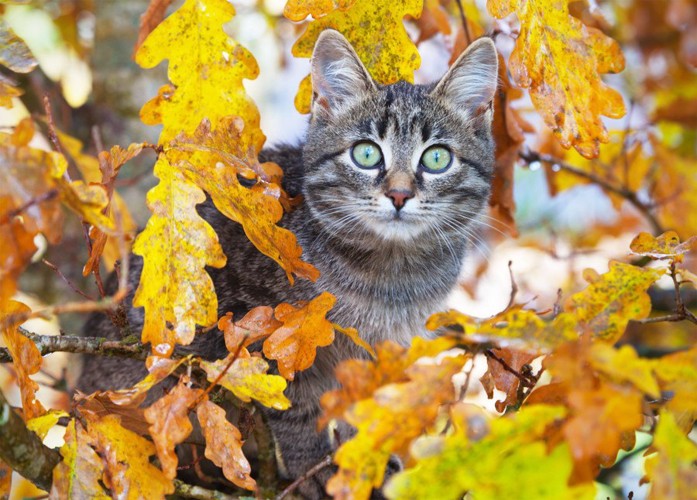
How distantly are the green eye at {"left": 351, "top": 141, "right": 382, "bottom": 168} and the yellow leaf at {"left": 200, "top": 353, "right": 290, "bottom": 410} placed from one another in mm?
1240

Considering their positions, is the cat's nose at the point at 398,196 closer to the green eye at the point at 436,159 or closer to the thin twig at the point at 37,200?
the green eye at the point at 436,159

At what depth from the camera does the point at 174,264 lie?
6.77ft

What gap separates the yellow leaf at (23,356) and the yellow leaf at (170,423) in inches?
15.2

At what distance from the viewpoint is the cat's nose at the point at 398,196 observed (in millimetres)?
2852

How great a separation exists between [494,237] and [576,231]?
1841mm

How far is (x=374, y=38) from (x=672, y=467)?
192cm

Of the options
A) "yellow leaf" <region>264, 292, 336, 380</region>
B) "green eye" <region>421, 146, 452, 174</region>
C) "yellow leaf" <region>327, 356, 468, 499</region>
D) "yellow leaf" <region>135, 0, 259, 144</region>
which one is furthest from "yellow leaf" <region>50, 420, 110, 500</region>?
"green eye" <region>421, 146, 452, 174</region>

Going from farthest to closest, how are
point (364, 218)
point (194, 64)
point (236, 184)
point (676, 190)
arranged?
point (676, 190), point (364, 218), point (194, 64), point (236, 184)

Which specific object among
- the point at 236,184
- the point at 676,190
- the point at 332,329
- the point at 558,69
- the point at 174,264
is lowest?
the point at 676,190

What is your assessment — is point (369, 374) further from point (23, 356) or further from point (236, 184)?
point (23, 356)

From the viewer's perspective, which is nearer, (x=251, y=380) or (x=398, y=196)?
(x=251, y=380)

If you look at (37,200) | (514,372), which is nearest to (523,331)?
(514,372)

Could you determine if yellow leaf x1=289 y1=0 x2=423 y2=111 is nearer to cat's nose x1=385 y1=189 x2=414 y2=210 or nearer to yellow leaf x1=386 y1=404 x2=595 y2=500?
cat's nose x1=385 y1=189 x2=414 y2=210

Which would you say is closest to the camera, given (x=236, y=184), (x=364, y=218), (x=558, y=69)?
(x=236, y=184)
